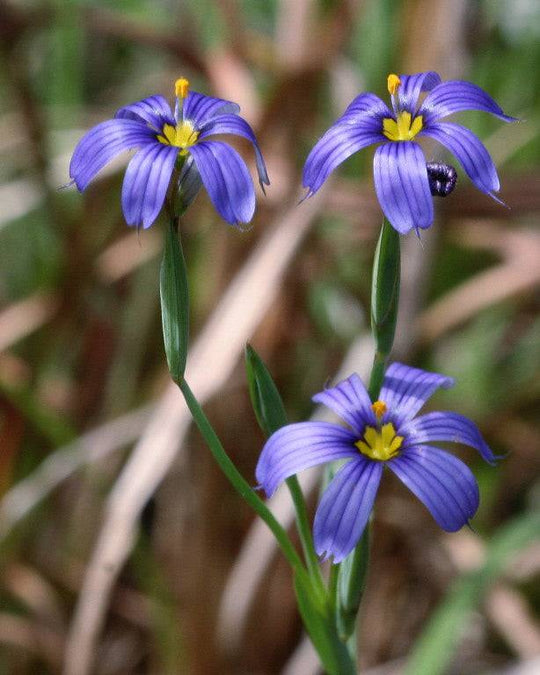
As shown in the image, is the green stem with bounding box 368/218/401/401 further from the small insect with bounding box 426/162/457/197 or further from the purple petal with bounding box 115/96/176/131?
the purple petal with bounding box 115/96/176/131

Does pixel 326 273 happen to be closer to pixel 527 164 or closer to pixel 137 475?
pixel 527 164

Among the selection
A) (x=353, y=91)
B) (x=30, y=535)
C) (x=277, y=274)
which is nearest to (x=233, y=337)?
(x=277, y=274)

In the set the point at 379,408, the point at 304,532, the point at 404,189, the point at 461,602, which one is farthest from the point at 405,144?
the point at 461,602

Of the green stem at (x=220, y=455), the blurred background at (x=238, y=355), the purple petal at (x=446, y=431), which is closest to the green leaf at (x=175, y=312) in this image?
the green stem at (x=220, y=455)

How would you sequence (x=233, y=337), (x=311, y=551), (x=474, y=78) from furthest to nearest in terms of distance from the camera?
(x=474, y=78) → (x=233, y=337) → (x=311, y=551)

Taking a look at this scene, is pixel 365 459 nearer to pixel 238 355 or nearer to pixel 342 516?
pixel 342 516

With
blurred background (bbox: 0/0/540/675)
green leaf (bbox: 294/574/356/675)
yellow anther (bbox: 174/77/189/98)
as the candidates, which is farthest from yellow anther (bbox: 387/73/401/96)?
blurred background (bbox: 0/0/540/675)
